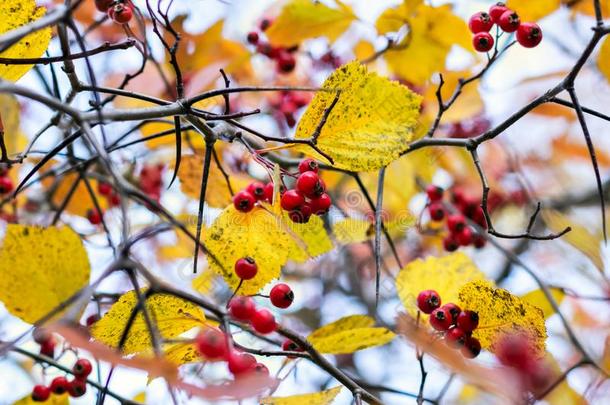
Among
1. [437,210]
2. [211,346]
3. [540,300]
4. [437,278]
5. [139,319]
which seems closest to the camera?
[211,346]

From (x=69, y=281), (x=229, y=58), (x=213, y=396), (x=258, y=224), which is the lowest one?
(x=213, y=396)

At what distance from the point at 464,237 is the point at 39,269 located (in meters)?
1.16

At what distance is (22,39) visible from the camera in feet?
3.50

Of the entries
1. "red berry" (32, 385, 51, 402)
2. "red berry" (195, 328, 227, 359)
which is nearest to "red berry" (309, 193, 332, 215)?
"red berry" (195, 328, 227, 359)

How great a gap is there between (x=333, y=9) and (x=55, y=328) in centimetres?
124

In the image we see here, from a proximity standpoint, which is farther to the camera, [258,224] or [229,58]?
[229,58]

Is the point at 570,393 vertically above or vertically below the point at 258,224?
below

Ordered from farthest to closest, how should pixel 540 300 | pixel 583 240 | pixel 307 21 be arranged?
1. pixel 583 240
2. pixel 307 21
3. pixel 540 300

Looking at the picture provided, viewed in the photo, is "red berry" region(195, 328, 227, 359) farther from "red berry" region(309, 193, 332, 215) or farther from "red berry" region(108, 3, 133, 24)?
"red berry" region(108, 3, 133, 24)

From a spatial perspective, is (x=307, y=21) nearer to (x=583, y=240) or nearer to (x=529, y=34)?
(x=529, y=34)

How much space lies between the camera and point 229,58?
203cm

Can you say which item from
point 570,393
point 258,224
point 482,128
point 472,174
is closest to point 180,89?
point 258,224

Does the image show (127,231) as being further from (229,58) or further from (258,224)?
(229,58)

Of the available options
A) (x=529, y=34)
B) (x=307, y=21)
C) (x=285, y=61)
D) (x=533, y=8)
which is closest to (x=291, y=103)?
(x=285, y=61)
